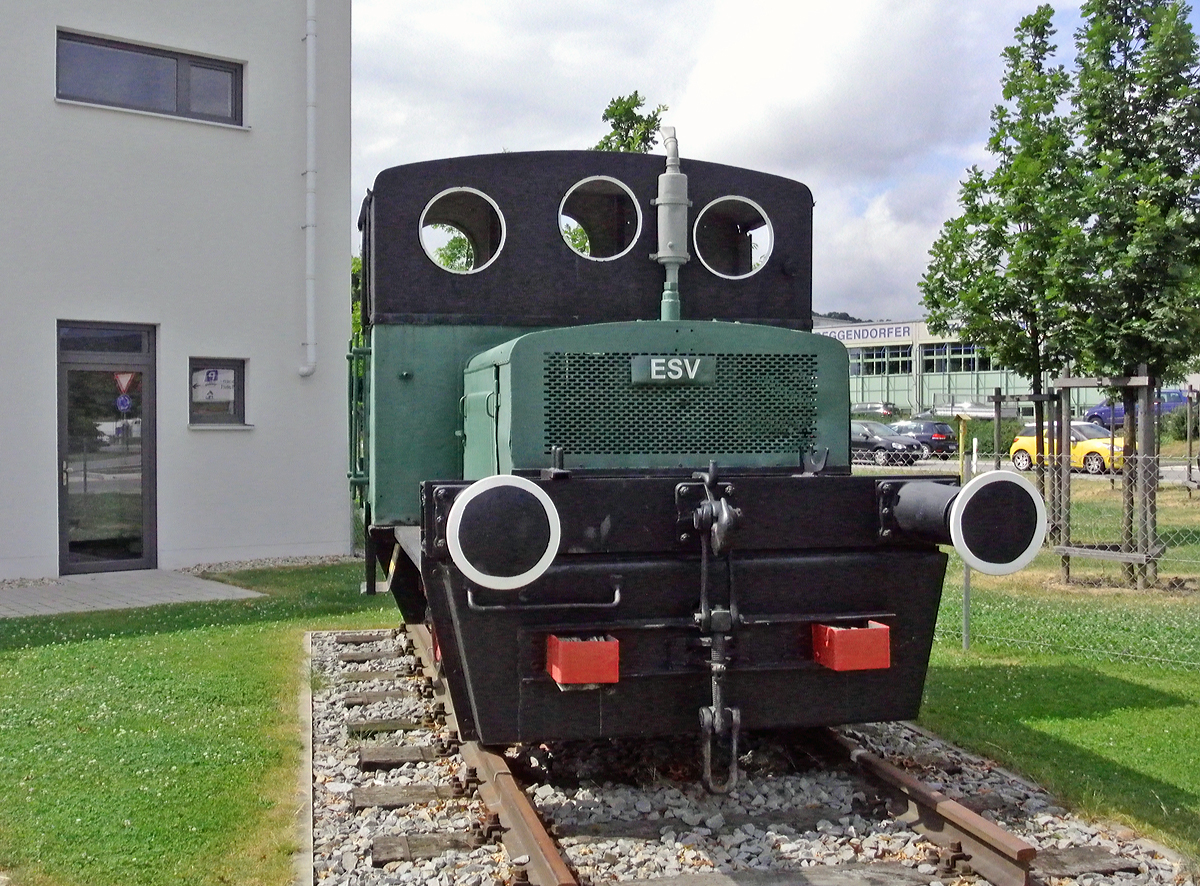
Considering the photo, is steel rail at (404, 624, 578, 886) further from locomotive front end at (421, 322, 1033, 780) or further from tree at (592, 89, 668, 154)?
tree at (592, 89, 668, 154)

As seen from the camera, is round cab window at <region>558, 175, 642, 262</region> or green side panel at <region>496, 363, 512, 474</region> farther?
round cab window at <region>558, 175, 642, 262</region>

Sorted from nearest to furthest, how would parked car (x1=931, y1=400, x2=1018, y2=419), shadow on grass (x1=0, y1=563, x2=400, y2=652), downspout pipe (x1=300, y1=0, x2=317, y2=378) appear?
Answer: shadow on grass (x1=0, y1=563, x2=400, y2=652) < downspout pipe (x1=300, y1=0, x2=317, y2=378) < parked car (x1=931, y1=400, x2=1018, y2=419)

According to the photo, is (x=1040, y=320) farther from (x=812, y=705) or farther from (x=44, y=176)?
(x=44, y=176)

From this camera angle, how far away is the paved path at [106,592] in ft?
31.6

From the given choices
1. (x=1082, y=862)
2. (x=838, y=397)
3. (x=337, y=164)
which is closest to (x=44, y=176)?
(x=337, y=164)

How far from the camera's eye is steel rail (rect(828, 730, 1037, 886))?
3.59 meters

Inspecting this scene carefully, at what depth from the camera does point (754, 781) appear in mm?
4605

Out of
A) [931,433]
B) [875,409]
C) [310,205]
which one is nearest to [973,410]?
[875,409]

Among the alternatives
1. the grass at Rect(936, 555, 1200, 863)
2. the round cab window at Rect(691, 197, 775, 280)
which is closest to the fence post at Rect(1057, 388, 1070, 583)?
the grass at Rect(936, 555, 1200, 863)

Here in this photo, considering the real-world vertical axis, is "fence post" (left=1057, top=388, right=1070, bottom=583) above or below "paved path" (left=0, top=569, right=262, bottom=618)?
above

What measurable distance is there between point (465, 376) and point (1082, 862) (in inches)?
123

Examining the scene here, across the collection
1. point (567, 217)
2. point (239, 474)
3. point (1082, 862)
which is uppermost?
point (567, 217)

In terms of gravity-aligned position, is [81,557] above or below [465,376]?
below

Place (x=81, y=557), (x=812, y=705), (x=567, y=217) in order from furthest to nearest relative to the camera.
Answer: (x=81, y=557) → (x=567, y=217) → (x=812, y=705)
